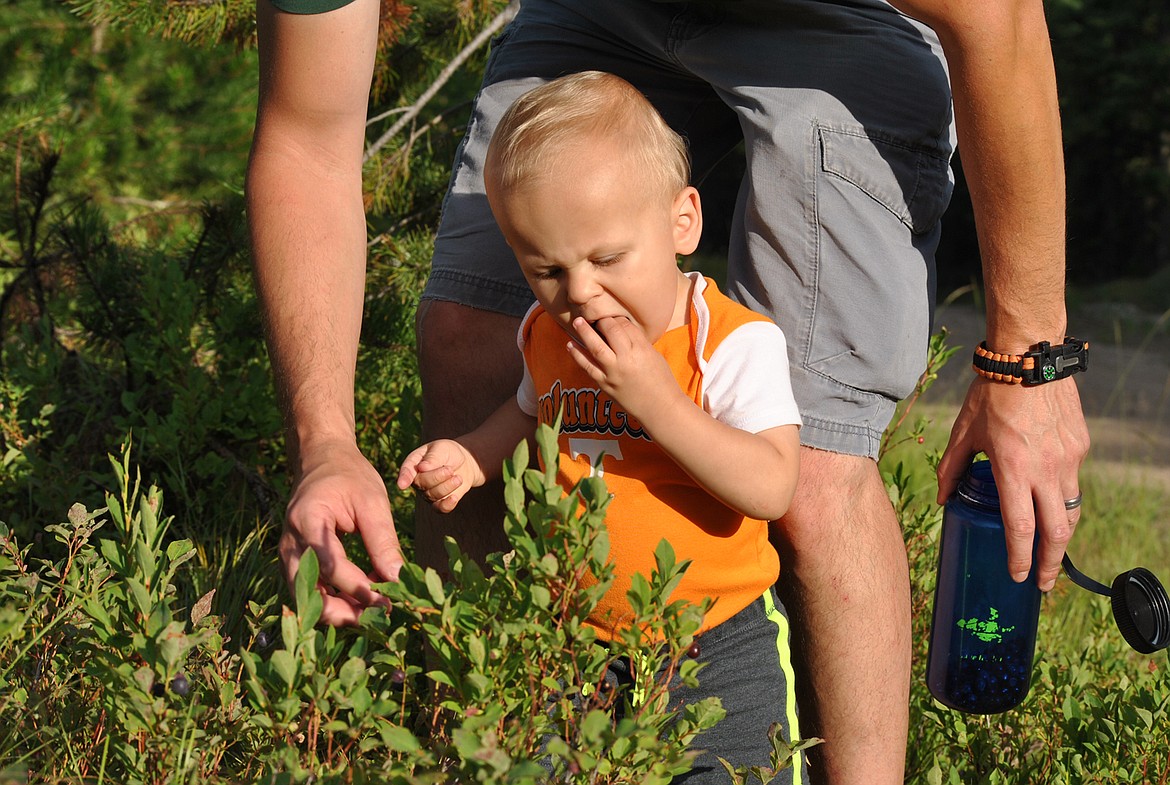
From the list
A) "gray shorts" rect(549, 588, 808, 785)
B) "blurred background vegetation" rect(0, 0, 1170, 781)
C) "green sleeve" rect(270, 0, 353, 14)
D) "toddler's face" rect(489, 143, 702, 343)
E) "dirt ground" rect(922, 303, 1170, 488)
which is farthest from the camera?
"dirt ground" rect(922, 303, 1170, 488)

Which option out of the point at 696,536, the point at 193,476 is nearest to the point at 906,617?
the point at 696,536

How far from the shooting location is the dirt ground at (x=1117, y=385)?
5.18 m

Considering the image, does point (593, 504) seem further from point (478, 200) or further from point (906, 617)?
point (478, 200)

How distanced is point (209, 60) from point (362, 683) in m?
6.20

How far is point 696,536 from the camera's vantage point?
1721 mm

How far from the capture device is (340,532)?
1530mm

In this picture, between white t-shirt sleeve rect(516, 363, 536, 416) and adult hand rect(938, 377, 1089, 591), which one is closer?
adult hand rect(938, 377, 1089, 591)

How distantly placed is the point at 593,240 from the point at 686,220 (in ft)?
0.73

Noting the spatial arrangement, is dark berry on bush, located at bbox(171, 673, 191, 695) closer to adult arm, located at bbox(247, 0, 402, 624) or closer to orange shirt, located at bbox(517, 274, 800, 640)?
adult arm, located at bbox(247, 0, 402, 624)

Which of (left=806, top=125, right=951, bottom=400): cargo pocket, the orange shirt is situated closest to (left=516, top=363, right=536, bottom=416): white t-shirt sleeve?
the orange shirt

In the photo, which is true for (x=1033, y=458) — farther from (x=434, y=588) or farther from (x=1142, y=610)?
(x=434, y=588)

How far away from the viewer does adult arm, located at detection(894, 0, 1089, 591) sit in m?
1.62

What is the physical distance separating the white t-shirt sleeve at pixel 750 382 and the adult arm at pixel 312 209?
54 cm

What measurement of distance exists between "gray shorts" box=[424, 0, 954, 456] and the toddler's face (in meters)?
0.22
